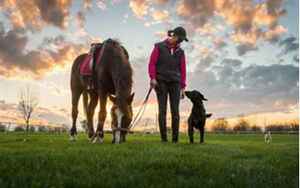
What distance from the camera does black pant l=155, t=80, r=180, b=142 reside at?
39.9ft

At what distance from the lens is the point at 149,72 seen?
12.1 meters

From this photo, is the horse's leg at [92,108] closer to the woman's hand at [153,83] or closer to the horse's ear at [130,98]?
the horse's ear at [130,98]

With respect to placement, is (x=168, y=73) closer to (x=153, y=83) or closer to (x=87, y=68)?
(x=153, y=83)

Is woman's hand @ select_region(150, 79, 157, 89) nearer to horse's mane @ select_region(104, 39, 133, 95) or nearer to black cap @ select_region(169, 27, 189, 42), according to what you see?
horse's mane @ select_region(104, 39, 133, 95)

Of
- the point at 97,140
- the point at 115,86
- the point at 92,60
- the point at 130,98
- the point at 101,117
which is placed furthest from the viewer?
the point at 92,60

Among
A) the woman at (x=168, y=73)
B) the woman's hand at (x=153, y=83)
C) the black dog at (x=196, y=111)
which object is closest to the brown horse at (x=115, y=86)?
the woman's hand at (x=153, y=83)

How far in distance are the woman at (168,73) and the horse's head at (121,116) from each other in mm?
1008

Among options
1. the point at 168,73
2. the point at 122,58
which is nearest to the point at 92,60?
the point at 122,58

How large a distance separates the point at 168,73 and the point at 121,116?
205 cm

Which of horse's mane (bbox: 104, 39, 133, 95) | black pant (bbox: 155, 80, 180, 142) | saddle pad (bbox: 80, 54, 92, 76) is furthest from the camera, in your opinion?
saddle pad (bbox: 80, 54, 92, 76)

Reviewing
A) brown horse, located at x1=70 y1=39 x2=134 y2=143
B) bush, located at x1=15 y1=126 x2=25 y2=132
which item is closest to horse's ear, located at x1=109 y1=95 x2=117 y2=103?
brown horse, located at x1=70 y1=39 x2=134 y2=143

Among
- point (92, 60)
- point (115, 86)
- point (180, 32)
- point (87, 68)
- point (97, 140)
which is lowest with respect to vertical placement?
point (97, 140)

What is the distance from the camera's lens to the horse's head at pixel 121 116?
11.3 meters

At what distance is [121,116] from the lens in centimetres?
1132
